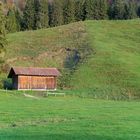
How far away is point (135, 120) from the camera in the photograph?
30.5m

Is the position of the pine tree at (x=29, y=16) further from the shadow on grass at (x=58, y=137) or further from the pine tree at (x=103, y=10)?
the shadow on grass at (x=58, y=137)

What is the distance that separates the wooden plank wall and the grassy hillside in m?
2.18

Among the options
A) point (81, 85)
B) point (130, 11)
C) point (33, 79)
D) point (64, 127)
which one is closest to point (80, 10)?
point (130, 11)

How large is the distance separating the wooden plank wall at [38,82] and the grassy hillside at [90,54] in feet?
7.17

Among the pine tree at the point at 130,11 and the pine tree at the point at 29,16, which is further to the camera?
the pine tree at the point at 130,11

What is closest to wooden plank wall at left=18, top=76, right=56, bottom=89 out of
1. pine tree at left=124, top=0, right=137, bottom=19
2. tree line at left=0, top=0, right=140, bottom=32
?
tree line at left=0, top=0, right=140, bottom=32

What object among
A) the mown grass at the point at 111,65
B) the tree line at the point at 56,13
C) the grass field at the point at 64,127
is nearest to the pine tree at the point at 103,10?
the tree line at the point at 56,13

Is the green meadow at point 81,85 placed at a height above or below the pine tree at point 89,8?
below

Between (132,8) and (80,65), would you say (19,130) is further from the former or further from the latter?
(132,8)

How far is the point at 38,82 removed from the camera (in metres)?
81.2

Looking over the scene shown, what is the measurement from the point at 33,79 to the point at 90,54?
1974 centimetres

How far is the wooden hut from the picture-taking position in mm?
79975

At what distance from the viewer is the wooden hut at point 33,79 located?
79975 mm

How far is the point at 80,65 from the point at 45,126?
63568mm
